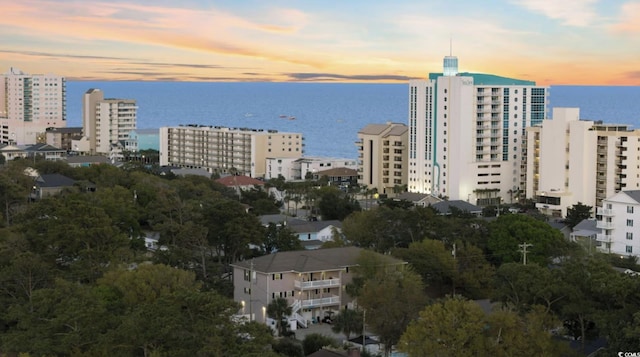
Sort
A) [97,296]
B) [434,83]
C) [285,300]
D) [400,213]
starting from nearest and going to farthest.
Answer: [97,296] → [285,300] → [400,213] → [434,83]

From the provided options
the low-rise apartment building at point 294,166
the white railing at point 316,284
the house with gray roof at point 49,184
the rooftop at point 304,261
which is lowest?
the white railing at point 316,284

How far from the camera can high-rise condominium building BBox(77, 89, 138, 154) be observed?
69.1 metres

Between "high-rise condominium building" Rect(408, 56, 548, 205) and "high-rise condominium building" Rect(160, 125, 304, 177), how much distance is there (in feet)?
37.3

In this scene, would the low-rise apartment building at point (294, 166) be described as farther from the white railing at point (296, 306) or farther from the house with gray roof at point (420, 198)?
the white railing at point (296, 306)

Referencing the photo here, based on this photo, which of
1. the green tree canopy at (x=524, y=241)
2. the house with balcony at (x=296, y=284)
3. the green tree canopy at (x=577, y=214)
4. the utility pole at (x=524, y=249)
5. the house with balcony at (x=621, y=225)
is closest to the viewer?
the house with balcony at (x=296, y=284)

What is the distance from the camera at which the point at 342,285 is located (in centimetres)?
2405

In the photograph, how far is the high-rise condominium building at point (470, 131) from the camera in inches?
1759

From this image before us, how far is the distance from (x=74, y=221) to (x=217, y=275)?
3580 millimetres

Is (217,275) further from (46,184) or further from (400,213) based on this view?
(46,184)

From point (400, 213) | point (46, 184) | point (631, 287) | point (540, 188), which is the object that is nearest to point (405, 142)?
point (540, 188)

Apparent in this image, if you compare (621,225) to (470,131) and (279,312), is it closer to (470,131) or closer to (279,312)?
(279,312)

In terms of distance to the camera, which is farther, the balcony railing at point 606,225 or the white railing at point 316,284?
the balcony railing at point 606,225

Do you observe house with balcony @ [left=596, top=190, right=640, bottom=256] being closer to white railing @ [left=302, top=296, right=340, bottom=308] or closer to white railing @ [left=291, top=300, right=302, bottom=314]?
white railing @ [left=302, top=296, right=340, bottom=308]

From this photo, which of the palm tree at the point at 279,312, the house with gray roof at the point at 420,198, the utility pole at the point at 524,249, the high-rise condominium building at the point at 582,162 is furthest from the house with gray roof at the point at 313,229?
the high-rise condominium building at the point at 582,162
